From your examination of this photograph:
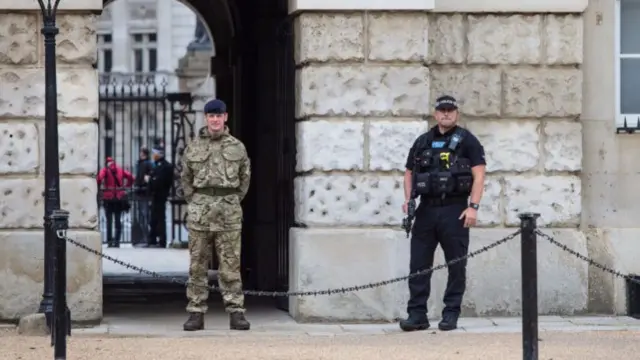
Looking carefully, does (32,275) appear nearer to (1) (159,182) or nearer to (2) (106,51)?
(1) (159,182)

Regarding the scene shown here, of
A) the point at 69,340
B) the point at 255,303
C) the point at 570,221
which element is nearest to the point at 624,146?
the point at 570,221

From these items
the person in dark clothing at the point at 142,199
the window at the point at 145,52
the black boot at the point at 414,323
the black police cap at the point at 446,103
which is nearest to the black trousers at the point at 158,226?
the person in dark clothing at the point at 142,199

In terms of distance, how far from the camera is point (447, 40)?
566 inches

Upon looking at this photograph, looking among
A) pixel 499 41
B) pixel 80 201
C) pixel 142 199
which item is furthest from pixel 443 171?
pixel 142 199

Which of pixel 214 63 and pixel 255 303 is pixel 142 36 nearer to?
pixel 214 63

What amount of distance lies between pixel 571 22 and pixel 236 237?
342 cm

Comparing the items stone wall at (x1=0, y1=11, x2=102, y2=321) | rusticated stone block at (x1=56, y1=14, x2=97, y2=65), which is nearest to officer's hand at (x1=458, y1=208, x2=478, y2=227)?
stone wall at (x1=0, y1=11, x2=102, y2=321)

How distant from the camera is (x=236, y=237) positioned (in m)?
13.6

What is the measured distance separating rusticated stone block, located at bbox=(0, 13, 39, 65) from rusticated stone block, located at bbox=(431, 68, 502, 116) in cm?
334

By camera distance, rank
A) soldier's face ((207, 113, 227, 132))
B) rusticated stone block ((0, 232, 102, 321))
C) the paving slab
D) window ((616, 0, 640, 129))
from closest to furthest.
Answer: soldier's face ((207, 113, 227, 132)) → rusticated stone block ((0, 232, 102, 321)) → the paving slab → window ((616, 0, 640, 129))

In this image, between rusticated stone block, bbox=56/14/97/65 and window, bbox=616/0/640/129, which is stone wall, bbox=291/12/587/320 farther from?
rusticated stone block, bbox=56/14/97/65

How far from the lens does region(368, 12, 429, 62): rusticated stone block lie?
554 inches

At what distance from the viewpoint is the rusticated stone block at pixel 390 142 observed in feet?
46.2

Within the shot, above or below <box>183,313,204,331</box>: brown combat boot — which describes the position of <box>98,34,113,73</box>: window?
above
